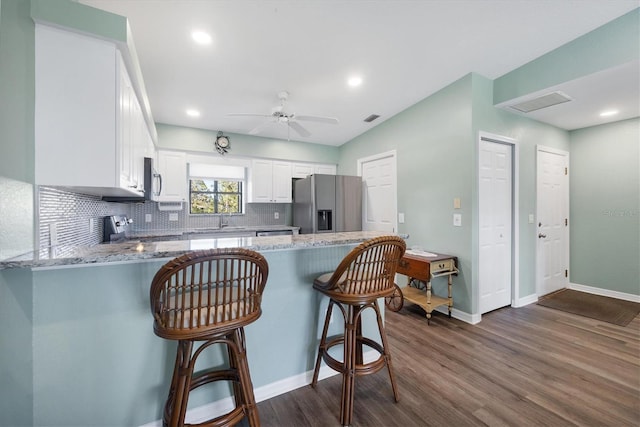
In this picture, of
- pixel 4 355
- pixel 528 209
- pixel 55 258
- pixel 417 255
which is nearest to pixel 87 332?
pixel 4 355

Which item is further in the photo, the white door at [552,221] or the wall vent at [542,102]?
the white door at [552,221]

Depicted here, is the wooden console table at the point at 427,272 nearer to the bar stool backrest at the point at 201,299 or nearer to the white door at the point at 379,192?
the white door at the point at 379,192

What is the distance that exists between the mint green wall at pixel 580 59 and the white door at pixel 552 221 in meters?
1.19

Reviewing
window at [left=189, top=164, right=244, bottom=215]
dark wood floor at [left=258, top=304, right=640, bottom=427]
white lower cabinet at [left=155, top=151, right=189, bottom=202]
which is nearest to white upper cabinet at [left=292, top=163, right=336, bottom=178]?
window at [left=189, top=164, right=244, bottom=215]

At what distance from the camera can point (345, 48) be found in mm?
2439

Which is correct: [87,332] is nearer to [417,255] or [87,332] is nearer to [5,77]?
[5,77]

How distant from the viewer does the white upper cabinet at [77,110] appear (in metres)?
1.34

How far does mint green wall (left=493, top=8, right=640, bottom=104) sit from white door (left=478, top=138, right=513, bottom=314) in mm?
647

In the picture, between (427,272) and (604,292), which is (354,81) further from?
(604,292)

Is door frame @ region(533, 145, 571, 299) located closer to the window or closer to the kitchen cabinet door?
the kitchen cabinet door

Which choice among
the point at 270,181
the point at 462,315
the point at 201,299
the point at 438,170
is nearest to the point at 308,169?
the point at 270,181

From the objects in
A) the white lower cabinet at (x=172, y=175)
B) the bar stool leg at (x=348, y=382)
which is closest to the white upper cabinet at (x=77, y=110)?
the bar stool leg at (x=348, y=382)

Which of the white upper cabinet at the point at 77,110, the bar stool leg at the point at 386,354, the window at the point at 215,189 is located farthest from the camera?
the window at the point at 215,189

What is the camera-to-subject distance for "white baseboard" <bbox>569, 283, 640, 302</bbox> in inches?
139
